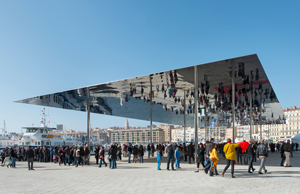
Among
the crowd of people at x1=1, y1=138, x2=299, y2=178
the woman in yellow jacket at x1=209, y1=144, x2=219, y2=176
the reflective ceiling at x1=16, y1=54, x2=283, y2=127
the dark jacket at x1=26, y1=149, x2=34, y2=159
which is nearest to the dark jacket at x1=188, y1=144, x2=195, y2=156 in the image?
the crowd of people at x1=1, y1=138, x2=299, y2=178

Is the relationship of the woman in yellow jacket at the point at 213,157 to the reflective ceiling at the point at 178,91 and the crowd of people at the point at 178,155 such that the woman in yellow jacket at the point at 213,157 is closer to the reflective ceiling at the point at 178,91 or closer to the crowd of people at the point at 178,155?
the crowd of people at the point at 178,155

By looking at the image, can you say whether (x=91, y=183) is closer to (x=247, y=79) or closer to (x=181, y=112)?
(x=247, y=79)

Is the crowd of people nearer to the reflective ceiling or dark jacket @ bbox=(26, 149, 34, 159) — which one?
dark jacket @ bbox=(26, 149, 34, 159)

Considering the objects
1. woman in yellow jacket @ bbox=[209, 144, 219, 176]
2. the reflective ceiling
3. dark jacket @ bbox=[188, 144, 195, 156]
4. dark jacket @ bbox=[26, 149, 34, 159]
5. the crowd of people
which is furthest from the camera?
dark jacket @ bbox=[188, 144, 195, 156]

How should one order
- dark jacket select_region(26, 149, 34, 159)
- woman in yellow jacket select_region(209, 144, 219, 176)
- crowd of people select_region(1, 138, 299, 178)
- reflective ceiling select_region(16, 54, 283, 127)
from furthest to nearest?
1. reflective ceiling select_region(16, 54, 283, 127)
2. dark jacket select_region(26, 149, 34, 159)
3. crowd of people select_region(1, 138, 299, 178)
4. woman in yellow jacket select_region(209, 144, 219, 176)

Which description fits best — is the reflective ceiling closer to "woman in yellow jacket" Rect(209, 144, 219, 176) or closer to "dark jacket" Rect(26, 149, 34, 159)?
"woman in yellow jacket" Rect(209, 144, 219, 176)

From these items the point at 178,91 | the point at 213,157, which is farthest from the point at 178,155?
the point at 178,91

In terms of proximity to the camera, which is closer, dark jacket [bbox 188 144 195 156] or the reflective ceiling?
the reflective ceiling

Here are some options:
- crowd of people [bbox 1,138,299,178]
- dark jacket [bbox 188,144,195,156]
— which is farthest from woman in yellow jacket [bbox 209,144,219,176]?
dark jacket [bbox 188,144,195,156]

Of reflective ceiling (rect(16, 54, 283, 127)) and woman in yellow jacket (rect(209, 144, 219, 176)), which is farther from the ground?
reflective ceiling (rect(16, 54, 283, 127))

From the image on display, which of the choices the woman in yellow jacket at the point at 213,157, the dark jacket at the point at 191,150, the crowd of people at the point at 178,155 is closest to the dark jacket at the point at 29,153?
the crowd of people at the point at 178,155

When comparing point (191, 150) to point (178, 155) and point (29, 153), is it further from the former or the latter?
point (29, 153)

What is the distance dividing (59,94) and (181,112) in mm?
17721

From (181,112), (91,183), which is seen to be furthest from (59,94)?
(181,112)
